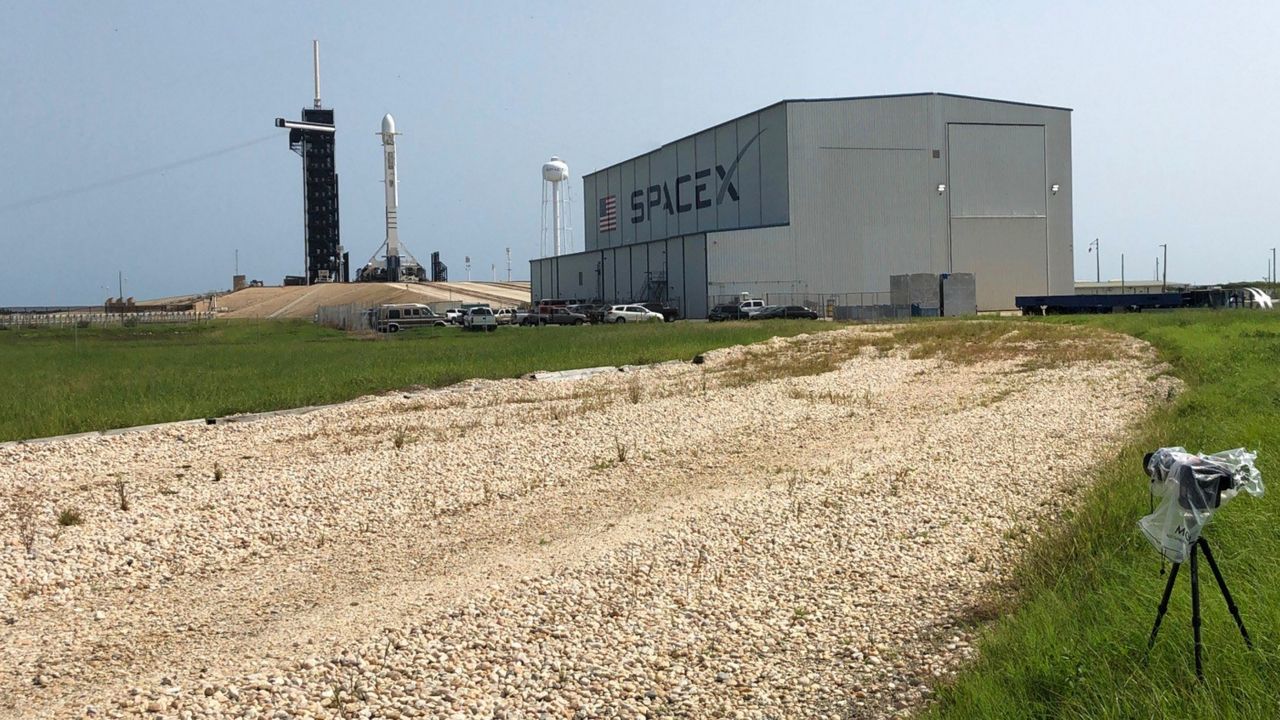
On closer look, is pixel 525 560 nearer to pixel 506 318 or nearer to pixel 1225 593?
pixel 1225 593

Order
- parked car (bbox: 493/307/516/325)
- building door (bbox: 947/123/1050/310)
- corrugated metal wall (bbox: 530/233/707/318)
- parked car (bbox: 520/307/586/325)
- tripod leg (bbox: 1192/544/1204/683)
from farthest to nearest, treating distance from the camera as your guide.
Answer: parked car (bbox: 493/307/516/325)
corrugated metal wall (bbox: 530/233/707/318)
parked car (bbox: 520/307/586/325)
building door (bbox: 947/123/1050/310)
tripod leg (bbox: 1192/544/1204/683)

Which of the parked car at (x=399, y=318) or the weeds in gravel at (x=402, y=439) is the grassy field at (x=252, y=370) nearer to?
the weeds in gravel at (x=402, y=439)

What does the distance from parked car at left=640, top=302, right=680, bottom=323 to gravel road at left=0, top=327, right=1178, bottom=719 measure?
2310 inches

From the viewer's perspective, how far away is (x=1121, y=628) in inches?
258

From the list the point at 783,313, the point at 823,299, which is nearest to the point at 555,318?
the point at 783,313

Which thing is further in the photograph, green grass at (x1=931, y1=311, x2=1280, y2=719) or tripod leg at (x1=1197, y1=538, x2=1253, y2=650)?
green grass at (x1=931, y1=311, x2=1280, y2=719)

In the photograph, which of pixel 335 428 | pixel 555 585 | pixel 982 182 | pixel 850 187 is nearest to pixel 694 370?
pixel 335 428

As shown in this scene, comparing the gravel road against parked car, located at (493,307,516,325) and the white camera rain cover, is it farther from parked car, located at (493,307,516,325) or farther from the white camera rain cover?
parked car, located at (493,307,516,325)

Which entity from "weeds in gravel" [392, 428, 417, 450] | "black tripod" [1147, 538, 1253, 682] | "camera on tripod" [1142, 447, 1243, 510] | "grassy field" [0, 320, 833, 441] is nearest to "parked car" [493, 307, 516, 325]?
"grassy field" [0, 320, 833, 441]

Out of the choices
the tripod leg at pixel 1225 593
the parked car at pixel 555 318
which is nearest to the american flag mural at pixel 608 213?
the parked car at pixel 555 318

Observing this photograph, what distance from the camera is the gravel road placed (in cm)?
734

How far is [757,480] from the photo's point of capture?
48.4 feet

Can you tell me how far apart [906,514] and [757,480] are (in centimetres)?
299

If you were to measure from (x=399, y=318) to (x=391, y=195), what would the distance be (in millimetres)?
68394
